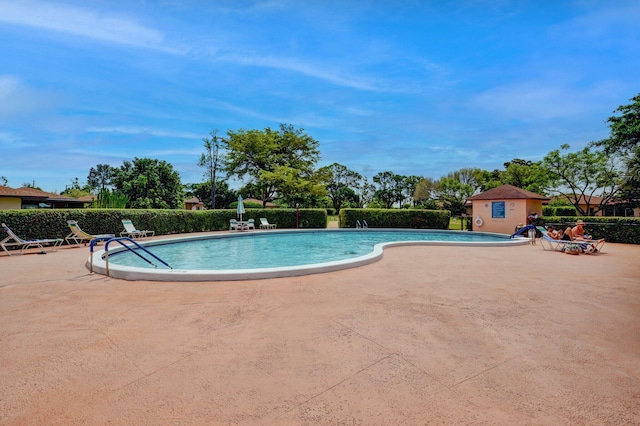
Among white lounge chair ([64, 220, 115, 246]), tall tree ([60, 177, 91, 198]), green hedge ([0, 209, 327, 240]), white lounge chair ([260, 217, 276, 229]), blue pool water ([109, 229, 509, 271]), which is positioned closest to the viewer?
blue pool water ([109, 229, 509, 271])

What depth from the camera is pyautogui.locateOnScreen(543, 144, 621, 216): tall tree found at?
25344 millimetres

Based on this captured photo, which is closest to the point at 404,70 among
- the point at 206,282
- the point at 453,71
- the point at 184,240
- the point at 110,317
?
the point at 453,71

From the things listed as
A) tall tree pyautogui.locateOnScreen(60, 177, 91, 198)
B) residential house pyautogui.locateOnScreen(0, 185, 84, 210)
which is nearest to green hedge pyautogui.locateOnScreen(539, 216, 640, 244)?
residential house pyautogui.locateOnScreen(0, 185, 84, 210)

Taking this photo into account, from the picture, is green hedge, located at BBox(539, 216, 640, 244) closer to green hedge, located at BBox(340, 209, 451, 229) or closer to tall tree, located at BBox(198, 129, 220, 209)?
green hedge, located at BBox(340, 209, 451, 229)

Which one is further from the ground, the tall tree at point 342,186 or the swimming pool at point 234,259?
the tall tree at point 342,186

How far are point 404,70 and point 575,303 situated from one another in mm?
14189

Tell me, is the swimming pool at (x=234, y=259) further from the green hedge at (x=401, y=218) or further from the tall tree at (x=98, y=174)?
the tall tree at (x=98, y=174)

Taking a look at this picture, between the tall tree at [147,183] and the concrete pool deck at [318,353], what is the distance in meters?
31.2

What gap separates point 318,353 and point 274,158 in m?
28.6

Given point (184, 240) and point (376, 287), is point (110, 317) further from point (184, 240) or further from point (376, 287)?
point (184, 240)

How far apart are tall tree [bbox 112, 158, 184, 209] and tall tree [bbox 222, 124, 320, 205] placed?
9227 mm

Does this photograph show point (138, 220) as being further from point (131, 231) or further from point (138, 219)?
point (131, 231)

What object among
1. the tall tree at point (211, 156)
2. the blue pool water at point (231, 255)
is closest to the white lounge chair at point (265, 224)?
the blue pool water at point (231, 255)

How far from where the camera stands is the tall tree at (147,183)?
3388 cm
